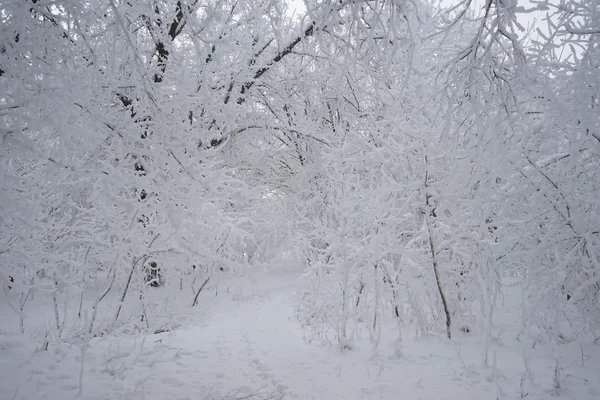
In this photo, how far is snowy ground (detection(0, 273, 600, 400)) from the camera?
A: 10.2ft

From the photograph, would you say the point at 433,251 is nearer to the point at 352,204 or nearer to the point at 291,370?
the point at 352,204

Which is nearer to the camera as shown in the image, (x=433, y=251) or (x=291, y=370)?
(x=291, y=370)

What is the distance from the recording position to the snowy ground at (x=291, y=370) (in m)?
3.12

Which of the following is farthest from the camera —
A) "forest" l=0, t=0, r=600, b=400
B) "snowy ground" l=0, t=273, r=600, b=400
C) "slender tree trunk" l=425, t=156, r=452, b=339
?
"slender tree trunk" l=425, t=156, r=452, b=339

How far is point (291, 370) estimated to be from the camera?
3959 millimetres

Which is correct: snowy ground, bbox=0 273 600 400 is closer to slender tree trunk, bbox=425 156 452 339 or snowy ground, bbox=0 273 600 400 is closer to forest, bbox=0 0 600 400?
forest, bbox=0 0 600 400

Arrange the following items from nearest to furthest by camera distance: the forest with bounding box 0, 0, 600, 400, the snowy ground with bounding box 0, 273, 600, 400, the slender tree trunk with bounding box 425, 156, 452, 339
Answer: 1. the forest with bounding box 0, 0, 600, 400
2. the snowy ground with bounding box 0, 273, 600, 400
3. the slender tree trunk with bounding box 425, 156, 452, 339

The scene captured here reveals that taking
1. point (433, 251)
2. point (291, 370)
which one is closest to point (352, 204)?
point (433, 251)

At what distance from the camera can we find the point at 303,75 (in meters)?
10.8

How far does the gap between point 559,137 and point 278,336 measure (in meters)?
4.76

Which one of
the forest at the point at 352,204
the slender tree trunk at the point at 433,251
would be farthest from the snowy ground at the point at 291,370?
the slender tree trunk at the point at 433,251

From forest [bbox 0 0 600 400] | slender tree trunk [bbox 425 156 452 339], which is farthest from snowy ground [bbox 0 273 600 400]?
slender tree trunk [bbox 425 156 452 339]

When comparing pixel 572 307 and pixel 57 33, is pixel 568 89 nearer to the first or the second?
pixel 572 307

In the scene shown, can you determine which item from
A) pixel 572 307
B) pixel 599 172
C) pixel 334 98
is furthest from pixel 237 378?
pixel 334 98
